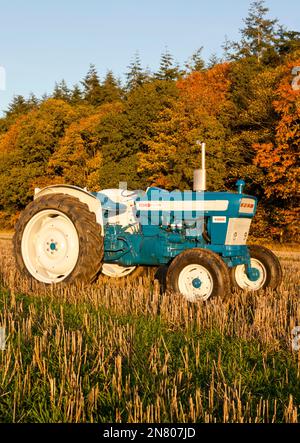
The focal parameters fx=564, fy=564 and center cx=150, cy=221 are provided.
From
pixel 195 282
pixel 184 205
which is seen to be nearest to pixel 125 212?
pixel 184 205

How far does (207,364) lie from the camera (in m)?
3.67

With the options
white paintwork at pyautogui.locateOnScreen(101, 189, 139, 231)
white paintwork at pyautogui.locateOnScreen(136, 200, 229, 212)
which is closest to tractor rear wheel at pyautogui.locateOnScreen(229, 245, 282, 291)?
white paintwork at pyautogui.locateOnScreen(136, 200, 229, 212)

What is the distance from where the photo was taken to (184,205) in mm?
6754

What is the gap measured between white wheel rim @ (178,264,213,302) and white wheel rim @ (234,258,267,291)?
1272 mm

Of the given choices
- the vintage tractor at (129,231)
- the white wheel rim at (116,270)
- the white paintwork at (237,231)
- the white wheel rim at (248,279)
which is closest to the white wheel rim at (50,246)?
the vintage tractor at (129,231)

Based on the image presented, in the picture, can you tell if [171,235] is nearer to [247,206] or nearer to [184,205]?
[184,205]

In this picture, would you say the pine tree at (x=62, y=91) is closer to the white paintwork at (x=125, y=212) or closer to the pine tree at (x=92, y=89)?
the pine tree at (x=92, y=89)

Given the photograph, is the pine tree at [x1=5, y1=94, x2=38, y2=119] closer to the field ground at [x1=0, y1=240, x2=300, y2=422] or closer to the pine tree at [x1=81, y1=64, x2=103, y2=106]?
the pine tree at [x1=81, y1=64, x2=103, y2=106]

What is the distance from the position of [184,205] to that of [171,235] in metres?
0.39

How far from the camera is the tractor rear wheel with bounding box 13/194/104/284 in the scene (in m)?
6.39

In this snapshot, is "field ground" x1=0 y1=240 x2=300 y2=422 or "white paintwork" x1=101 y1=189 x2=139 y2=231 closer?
"field ground" x1=0 y1=240 x2=300 y2=422

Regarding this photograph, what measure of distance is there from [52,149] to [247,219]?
31.4m

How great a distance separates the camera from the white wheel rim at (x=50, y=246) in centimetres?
666

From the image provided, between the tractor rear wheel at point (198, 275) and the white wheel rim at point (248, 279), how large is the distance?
128 centimetres
